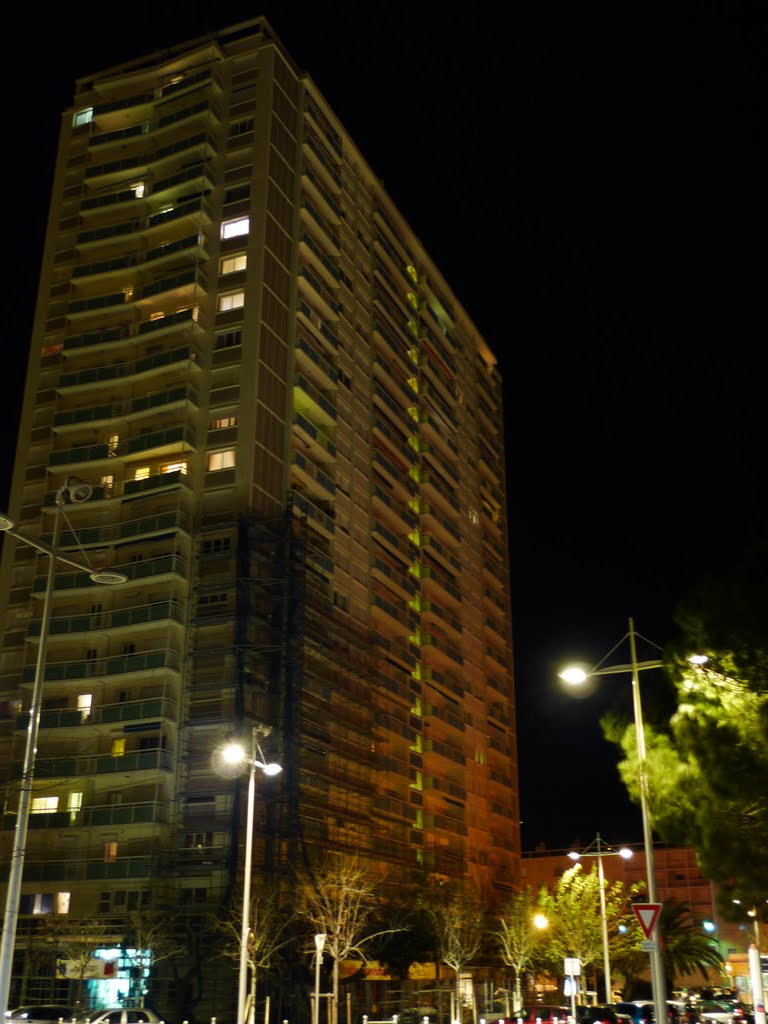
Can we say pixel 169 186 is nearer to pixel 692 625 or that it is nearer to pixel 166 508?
pixel 166 508

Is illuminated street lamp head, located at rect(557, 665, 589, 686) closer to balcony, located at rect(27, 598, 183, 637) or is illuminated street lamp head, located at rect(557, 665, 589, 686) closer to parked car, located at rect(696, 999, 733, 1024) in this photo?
parked car, located at rect(696, 999, 733, 1024)

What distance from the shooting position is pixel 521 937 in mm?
73188

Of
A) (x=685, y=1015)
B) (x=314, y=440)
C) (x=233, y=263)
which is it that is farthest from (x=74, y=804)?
(x=233, y=263)

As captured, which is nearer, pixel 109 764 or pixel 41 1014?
pixel 41 1014

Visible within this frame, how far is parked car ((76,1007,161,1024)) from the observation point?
130 feet

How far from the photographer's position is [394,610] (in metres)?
82.5

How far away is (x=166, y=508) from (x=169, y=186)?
2377cm

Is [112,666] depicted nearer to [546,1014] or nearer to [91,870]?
[91,870]

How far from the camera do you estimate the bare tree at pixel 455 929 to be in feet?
218

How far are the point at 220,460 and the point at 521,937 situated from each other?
36.9 meters

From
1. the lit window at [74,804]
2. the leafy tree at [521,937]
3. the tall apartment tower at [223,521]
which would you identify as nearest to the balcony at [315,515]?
the tall apartment tower at [223,521]

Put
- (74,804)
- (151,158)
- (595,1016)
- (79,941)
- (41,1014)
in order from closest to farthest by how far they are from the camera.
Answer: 1. (595,1016)
2. (41,1014)
3. (79,941)
4. (74,804)
5. (151,158)

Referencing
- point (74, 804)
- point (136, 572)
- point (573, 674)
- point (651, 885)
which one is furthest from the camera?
point (136, 572)

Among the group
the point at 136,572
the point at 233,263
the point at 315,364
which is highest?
the point at 233,263
